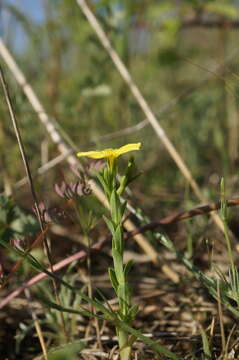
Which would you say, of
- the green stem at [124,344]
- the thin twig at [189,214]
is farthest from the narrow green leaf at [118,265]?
the thin twig at [189,214]

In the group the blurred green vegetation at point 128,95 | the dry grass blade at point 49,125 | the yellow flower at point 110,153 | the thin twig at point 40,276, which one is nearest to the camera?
the yellow flower at point 110,153

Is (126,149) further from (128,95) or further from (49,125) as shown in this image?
(128,95)

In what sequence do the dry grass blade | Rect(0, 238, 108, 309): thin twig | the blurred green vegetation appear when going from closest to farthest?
Rect(0, 238, 108, 309): thin twig → the dry grass blade → the blurred green vegetation

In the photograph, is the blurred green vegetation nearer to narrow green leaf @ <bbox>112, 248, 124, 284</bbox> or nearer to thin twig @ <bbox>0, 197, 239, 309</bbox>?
thin twig @ <bbox>0, 197, 239, 309</bbox>

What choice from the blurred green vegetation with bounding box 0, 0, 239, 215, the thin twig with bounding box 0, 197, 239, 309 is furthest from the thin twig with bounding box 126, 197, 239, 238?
the blurred green vegetation with bounding box 0, 0, 239, 215

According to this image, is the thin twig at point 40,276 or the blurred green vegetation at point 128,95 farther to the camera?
the blurred green vegetation at point 128,95

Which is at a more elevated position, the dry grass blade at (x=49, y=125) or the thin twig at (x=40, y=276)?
the dry grass blade at (x=49, y=125)

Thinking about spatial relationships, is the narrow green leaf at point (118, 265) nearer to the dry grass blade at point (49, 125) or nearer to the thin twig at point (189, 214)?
the thin twig at point (189, 214)

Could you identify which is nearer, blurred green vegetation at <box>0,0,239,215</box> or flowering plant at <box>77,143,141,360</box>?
flowering plant at <box>77,143,141,360</box>

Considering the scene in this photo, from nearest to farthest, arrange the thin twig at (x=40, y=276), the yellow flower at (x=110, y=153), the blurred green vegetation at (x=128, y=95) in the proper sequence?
the yellow flower at (x=110, y=153), the thin twig at (x=40, y=276), the blurred green vegetation at (x=128, y=95)
